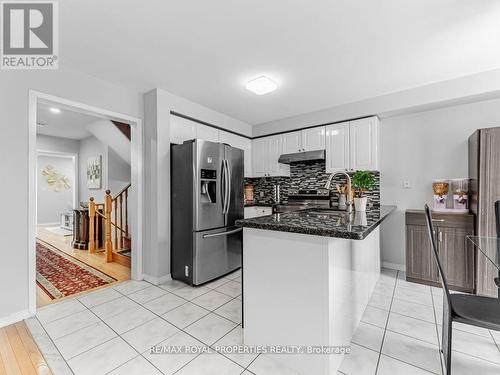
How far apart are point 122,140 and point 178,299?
3.18 m

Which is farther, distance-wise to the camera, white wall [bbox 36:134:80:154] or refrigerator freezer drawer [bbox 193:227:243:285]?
white wall [bbox 36:134:80:154]

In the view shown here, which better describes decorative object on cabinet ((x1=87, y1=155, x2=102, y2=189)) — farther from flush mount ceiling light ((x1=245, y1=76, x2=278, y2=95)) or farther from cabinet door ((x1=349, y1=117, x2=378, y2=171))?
cabinet door ((x1=349, y1=117, x2=378, y2=171))

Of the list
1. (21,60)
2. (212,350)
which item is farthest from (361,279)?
(21,60)

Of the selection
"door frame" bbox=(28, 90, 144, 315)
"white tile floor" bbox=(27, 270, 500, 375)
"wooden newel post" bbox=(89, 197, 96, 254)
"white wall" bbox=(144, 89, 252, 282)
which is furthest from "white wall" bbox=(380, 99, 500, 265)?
"wooden newel post" bbox=(89, 197, 96, 254)

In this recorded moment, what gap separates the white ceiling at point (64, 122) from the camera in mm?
4250

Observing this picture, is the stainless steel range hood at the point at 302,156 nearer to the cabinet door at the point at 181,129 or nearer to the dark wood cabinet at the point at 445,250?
the dark wood cabinet at the point at 445,250

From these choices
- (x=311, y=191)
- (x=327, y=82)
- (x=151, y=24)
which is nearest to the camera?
(x=151, y=24)

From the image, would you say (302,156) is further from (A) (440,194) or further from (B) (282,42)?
(B) (282,42)

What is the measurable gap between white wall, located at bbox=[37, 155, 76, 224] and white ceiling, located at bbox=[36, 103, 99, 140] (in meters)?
1.65

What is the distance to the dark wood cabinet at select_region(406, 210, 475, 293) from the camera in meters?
2.57

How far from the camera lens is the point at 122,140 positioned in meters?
4.30

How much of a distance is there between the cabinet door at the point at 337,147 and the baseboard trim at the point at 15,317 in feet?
12.7

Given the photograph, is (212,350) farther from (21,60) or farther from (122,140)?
(122,140)

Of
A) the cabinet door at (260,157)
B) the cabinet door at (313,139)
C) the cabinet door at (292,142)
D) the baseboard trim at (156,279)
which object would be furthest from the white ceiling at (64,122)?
the cabinet door at (313,139)
